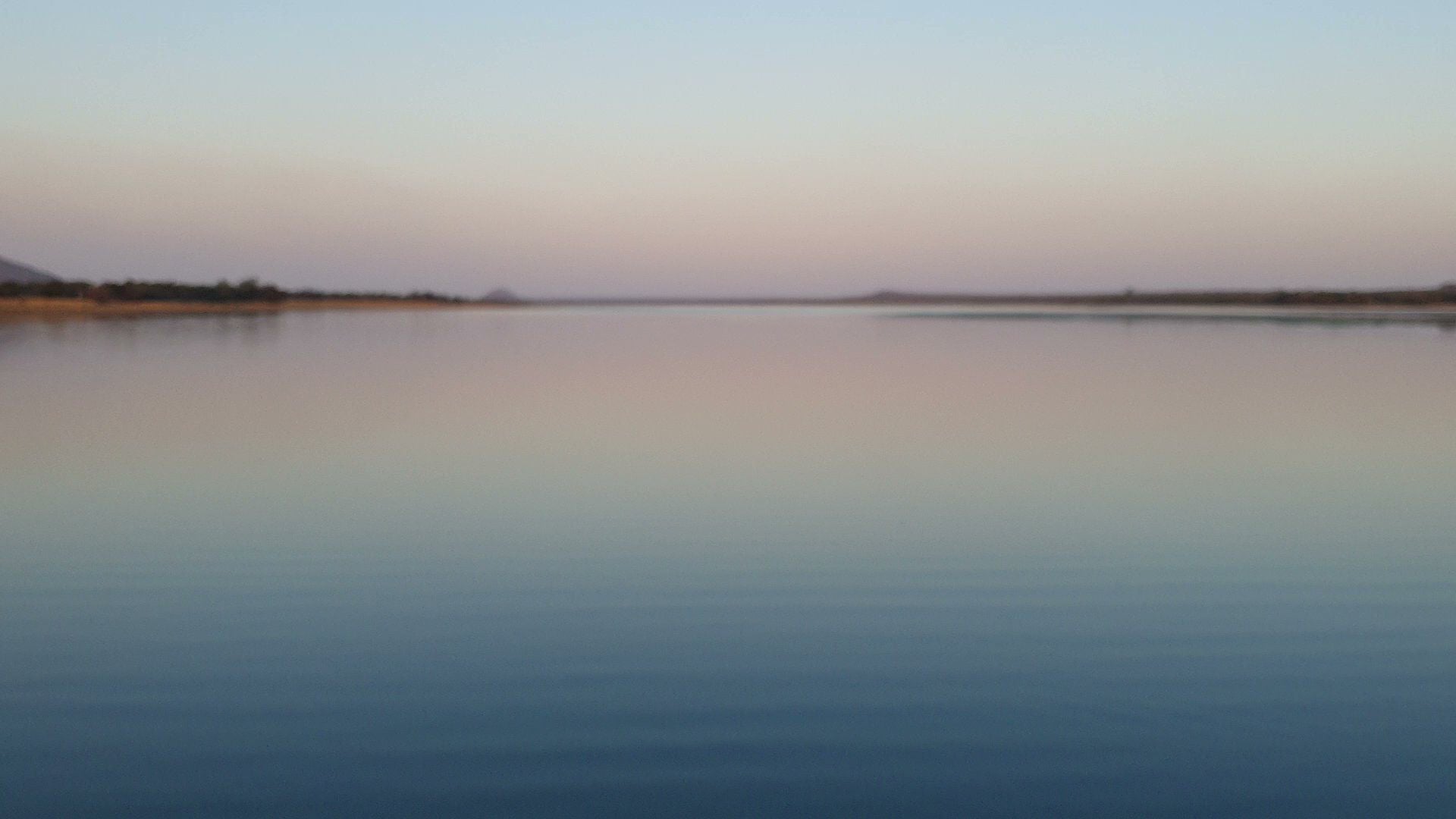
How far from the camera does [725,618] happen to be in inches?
319

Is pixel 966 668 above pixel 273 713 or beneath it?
above

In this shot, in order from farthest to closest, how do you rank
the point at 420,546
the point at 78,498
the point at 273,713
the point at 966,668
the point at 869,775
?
the point at 78,498 < the point at 420,546 < the point at 966,668 < the point at 273,713 < the point at 869,775

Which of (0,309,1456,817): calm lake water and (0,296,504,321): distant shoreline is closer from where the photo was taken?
(0,309,1456,817): calm lake water

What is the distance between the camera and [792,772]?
543 cm

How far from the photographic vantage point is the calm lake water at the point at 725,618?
543 cm

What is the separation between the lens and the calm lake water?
5.43m

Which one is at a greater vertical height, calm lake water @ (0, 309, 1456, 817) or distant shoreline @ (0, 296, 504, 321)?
distant shoreline @ (0, 296, 504, 321)

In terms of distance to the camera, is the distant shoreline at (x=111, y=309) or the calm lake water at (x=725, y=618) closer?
the calm lake water at (x=725, y=618)

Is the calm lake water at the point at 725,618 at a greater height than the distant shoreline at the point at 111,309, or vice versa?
the distant shoreline at the point at 111,309

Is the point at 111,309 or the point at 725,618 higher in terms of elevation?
the point at 111,309

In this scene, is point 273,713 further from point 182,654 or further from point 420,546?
point 420,546

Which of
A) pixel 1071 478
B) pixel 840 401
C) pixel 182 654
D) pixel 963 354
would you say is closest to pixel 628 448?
pixel 1071 478

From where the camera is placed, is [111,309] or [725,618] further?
[111,309]

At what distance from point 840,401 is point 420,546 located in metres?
15.0
